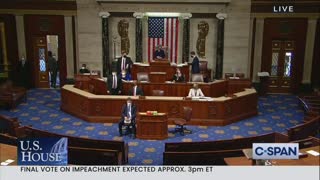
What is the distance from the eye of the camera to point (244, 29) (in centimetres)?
1378

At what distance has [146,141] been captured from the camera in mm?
8797

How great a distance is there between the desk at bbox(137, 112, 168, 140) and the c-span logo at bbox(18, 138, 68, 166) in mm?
3163

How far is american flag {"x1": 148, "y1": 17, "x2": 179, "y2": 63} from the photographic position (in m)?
13.9

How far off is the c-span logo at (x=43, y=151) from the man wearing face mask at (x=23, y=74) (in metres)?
8.17

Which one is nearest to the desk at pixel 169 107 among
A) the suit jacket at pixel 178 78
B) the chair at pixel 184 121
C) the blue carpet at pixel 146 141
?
the blue carpet at pixel 146 141

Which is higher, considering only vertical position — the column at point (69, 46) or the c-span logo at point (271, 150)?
the column at point (69, 46)

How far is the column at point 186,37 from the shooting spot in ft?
45.0

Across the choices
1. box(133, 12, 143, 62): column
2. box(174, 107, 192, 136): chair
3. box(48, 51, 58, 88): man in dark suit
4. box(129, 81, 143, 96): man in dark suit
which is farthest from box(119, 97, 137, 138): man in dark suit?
box(48, 51, 58, 88): man in dark suit

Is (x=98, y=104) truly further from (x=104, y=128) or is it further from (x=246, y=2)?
(x=246, y=2)

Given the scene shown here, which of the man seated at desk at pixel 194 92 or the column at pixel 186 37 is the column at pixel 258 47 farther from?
the man seated at desk at pixel 194 92

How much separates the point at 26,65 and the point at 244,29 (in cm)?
746

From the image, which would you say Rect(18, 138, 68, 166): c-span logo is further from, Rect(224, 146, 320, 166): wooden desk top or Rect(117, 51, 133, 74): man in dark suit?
Rect(117, 51, 133, 74): man in dark suit

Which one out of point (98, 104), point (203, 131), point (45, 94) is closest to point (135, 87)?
point (98, 104)

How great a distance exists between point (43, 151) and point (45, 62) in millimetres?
8915
